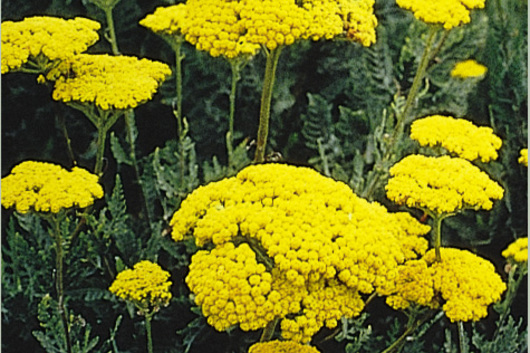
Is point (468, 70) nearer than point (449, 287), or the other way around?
point (449, 287)

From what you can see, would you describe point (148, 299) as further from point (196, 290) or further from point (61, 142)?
point (61, 142)

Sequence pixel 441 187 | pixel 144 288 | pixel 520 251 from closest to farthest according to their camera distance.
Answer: pixel 441 187 → pixel 144 288 → pixel 520 251

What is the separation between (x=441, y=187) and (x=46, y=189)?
2.72 feet

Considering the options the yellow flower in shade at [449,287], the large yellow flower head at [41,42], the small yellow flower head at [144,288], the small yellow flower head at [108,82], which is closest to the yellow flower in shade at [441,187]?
the yellow flower in shade at [449,287]

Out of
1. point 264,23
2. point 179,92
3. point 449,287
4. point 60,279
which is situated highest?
point 264,23

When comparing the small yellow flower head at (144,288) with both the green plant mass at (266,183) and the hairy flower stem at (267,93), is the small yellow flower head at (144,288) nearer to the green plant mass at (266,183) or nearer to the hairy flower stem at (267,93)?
the green plant mass at (266,183)

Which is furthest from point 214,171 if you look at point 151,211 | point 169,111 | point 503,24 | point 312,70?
point 503,24

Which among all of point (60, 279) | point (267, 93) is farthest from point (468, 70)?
point (60, 279)

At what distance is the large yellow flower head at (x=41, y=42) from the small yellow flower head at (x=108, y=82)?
0.07 m

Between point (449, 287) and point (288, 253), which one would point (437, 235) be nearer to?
point (449, 287)

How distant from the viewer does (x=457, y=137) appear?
174 centimetres

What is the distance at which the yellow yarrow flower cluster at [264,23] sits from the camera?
1580mm

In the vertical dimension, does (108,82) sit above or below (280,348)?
above

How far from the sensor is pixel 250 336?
6.89 ft
